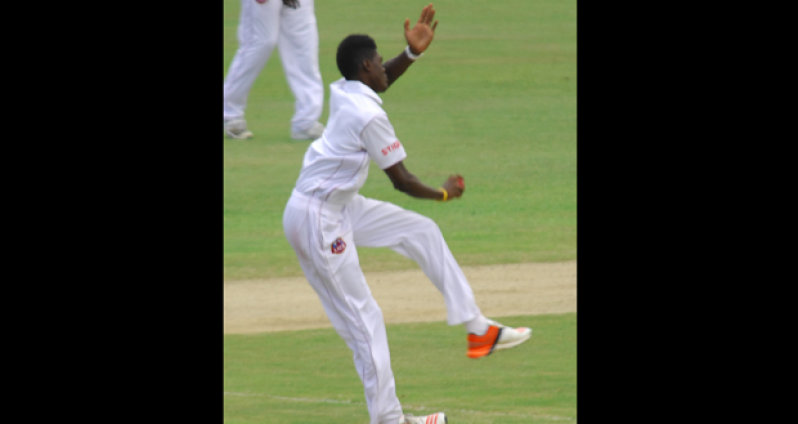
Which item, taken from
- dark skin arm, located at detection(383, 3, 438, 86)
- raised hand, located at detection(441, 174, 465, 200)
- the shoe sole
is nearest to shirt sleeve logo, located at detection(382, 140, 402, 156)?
raised hand, located at detection(441, 174, 465, 200)

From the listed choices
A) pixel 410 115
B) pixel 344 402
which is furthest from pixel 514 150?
pixel 344 402

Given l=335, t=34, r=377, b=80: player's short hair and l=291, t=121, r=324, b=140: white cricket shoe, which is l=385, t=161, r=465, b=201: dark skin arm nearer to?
l=335, t=34, r=377, b=80: player's short hair

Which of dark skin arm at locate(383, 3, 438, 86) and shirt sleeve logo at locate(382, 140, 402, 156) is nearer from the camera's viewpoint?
shirt sleeve logo at locate(382, 140, 402, 156)

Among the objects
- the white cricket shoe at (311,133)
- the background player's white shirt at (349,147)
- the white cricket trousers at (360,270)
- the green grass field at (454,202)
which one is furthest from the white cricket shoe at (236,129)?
the background player's white shirt at (349,147)

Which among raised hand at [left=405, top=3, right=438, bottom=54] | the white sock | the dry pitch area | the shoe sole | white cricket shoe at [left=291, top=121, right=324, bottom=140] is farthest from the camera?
the shoe sole

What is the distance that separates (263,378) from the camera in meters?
5.75

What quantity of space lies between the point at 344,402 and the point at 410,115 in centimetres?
753

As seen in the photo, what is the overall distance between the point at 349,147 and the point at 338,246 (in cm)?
53

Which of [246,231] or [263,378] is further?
[246,231]

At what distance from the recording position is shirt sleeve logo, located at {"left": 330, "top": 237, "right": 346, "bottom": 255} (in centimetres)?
468

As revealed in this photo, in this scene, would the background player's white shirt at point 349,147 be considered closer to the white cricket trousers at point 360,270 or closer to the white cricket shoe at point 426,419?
the white cricket trousers at point 360,270

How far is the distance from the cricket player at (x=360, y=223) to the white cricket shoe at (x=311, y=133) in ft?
18.1

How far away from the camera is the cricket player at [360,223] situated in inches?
183

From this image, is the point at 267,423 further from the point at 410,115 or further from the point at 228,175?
the point at 410,115
